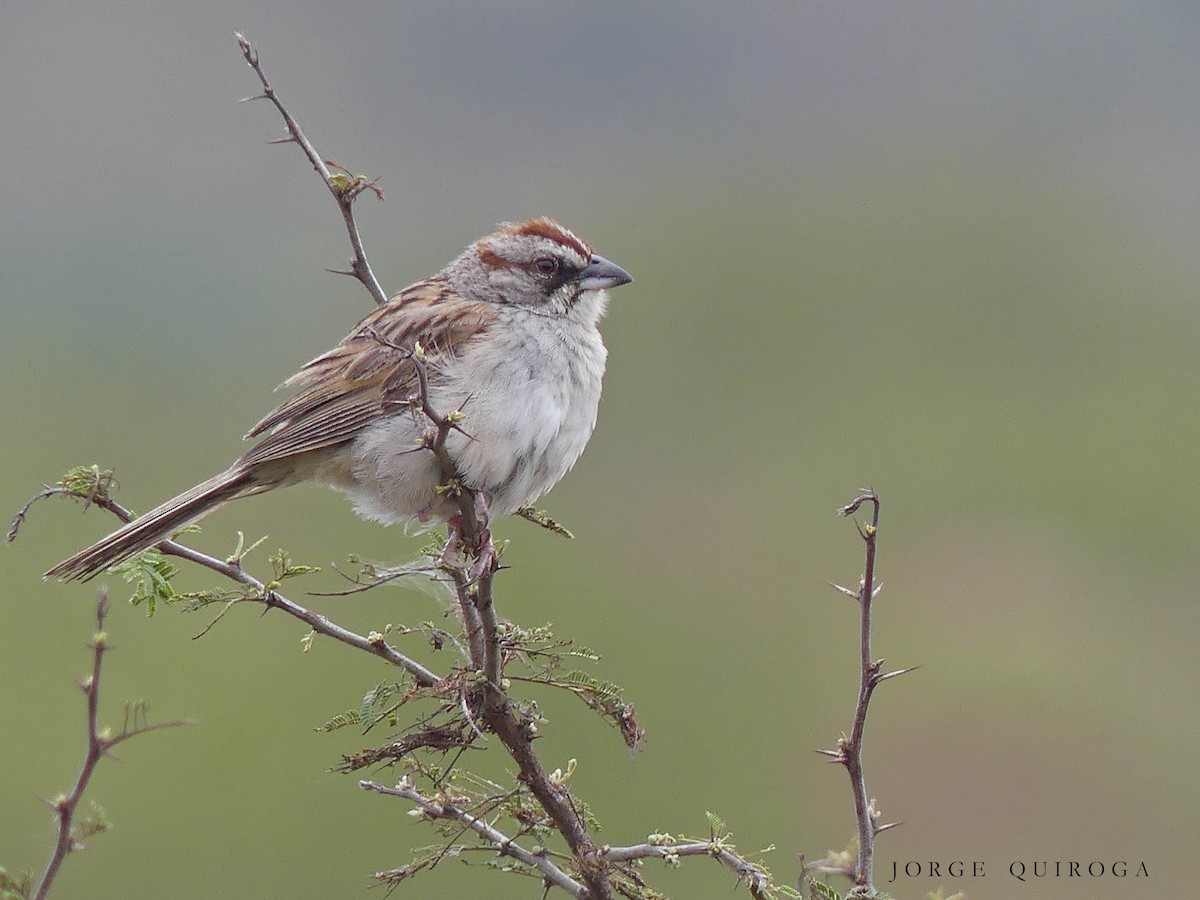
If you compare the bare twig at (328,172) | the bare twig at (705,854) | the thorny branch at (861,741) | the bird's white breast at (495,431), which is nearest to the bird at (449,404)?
the bird's white breast at (495,431)

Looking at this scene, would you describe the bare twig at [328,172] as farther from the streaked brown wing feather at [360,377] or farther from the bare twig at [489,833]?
the bare twig at [489,833]

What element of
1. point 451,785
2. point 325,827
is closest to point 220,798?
point 325,827

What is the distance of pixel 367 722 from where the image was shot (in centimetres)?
358

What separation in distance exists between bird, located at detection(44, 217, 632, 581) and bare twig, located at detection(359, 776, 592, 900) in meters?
1.36

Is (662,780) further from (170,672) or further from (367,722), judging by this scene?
(367,722)

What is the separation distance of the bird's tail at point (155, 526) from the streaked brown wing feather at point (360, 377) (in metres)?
0.11

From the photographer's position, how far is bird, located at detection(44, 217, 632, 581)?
4.82 m

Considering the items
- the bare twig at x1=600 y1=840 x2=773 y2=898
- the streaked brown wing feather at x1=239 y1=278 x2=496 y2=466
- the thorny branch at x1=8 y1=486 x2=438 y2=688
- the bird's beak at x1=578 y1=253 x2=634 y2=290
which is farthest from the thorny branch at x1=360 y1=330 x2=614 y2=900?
the bird's beak at x1=578 y1=253 x2=634 y2=290

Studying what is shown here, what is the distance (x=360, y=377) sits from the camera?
5129mm

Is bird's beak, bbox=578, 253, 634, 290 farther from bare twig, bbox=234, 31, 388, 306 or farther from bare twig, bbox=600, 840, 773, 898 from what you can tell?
bare twig, bbox=600, 840, 773, 898

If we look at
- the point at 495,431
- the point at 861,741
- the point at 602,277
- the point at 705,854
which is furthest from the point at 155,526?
the point at 861,741

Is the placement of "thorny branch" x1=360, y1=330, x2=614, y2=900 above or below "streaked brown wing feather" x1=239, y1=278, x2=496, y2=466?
below

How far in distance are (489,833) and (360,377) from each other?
2093 mm

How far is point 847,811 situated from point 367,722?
9.90m
